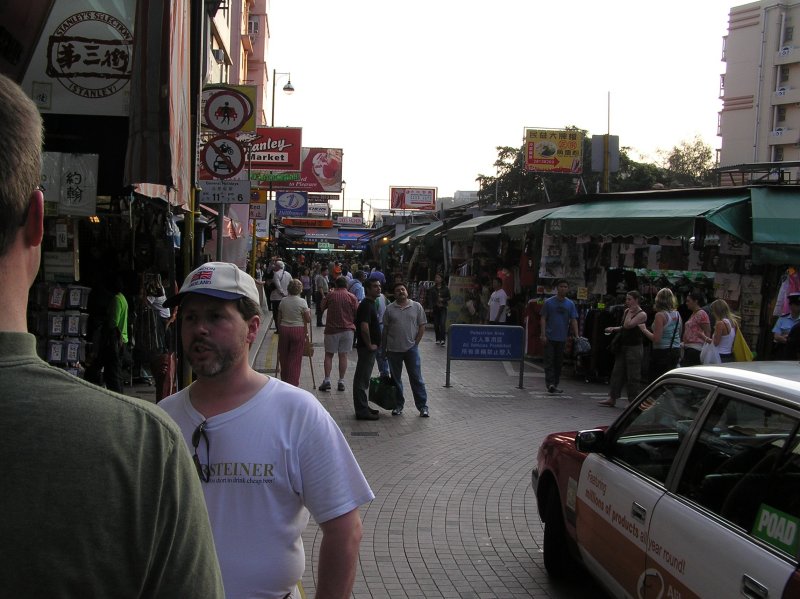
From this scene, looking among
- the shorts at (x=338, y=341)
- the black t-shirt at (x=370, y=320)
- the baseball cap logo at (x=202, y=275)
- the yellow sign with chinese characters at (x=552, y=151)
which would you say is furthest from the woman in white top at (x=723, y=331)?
the yellow sign with chinese characters at (x=552, y=151)

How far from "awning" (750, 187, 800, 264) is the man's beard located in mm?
10890

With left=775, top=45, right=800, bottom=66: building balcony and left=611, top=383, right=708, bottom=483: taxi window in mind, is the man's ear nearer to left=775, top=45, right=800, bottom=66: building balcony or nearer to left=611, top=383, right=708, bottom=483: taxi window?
left=611, top=383, right=708, bottom=483: taxi window

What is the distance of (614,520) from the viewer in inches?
171

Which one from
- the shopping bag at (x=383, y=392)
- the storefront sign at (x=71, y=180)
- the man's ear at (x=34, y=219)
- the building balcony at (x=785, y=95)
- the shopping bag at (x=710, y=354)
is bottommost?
the shopping bag at (x=383, y=392)

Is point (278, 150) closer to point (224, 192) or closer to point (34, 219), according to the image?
point (224, 192)

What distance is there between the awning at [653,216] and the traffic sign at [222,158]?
22.0ft

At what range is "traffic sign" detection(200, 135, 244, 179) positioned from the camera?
10.3 meters

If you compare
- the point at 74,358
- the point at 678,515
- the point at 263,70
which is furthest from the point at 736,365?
the point at 263,70

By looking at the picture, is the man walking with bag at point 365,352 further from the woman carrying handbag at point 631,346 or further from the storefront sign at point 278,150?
the storefront sign at point 278,150

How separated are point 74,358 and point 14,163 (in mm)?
8317

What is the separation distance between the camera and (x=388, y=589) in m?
5.38

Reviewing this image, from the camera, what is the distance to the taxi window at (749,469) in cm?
312

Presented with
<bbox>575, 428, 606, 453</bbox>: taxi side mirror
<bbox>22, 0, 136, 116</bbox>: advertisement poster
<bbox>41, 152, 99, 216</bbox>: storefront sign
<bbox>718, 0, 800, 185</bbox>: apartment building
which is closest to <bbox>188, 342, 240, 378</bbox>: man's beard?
<bbox>575, 428, 606, 453</bbox>: taxi side mirror

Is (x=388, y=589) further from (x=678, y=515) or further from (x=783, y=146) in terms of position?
(x=783, y=146)
